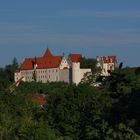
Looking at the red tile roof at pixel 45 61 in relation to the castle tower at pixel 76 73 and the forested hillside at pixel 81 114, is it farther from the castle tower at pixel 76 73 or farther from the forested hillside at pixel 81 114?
the forested hillside at pixel 81 114

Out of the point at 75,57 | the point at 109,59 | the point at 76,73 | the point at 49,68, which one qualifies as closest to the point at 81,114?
the point at 76,73

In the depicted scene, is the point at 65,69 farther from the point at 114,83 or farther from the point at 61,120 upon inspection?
the point at 114,83

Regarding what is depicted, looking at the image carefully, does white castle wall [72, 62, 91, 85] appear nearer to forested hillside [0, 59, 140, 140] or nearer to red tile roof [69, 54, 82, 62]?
red tile roof [69, 54, 82, 62]

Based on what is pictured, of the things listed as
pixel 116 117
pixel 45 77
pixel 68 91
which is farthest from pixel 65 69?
pixel 116 117

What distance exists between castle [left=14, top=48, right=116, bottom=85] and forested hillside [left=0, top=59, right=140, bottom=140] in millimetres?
69837

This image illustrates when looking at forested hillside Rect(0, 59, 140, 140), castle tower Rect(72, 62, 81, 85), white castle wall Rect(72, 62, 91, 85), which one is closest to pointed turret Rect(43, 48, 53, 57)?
castle tower Rect(72, 62, 81, 85)

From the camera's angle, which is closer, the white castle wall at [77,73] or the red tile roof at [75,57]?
the white castle wall at [77,73]

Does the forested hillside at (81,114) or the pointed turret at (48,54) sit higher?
the pointed turret at (48,54)

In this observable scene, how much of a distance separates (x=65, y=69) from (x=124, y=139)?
4796 inches

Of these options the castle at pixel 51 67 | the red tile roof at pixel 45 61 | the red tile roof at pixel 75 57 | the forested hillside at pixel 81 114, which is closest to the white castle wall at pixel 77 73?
the castle at pixel 51 67

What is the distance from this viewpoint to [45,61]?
520 feet

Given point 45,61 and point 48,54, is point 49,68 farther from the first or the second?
point 48,54

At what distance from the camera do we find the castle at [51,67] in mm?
148250

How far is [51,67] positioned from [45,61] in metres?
3.37
